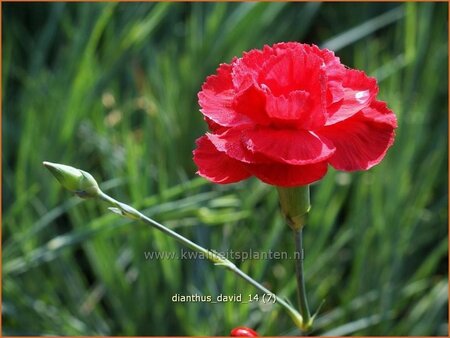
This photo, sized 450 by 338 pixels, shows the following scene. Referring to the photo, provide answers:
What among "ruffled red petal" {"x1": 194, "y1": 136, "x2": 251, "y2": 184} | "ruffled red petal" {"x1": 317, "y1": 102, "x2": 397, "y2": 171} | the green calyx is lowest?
the green calyx

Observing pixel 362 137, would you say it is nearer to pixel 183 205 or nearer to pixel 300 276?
pixel 300 276

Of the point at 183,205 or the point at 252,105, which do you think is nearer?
the point at 252,105

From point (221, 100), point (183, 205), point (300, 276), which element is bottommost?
point (183, 205)

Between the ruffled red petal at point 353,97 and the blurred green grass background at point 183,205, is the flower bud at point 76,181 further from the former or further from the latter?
the blurred green grass background at point 183,205

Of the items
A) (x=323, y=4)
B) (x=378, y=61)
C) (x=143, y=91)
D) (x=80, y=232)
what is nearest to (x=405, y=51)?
(x=378, y=61)

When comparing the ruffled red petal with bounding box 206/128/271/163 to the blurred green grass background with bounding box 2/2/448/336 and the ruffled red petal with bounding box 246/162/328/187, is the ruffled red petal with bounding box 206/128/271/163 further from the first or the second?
the blurred green grass background with bounding box 2/2/448/336

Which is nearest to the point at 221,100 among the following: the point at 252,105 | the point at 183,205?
the point at 252,105

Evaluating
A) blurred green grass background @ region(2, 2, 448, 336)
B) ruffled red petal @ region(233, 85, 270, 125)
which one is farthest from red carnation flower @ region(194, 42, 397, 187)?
blurred green grass background @ region(2, 2, 448, 336)
